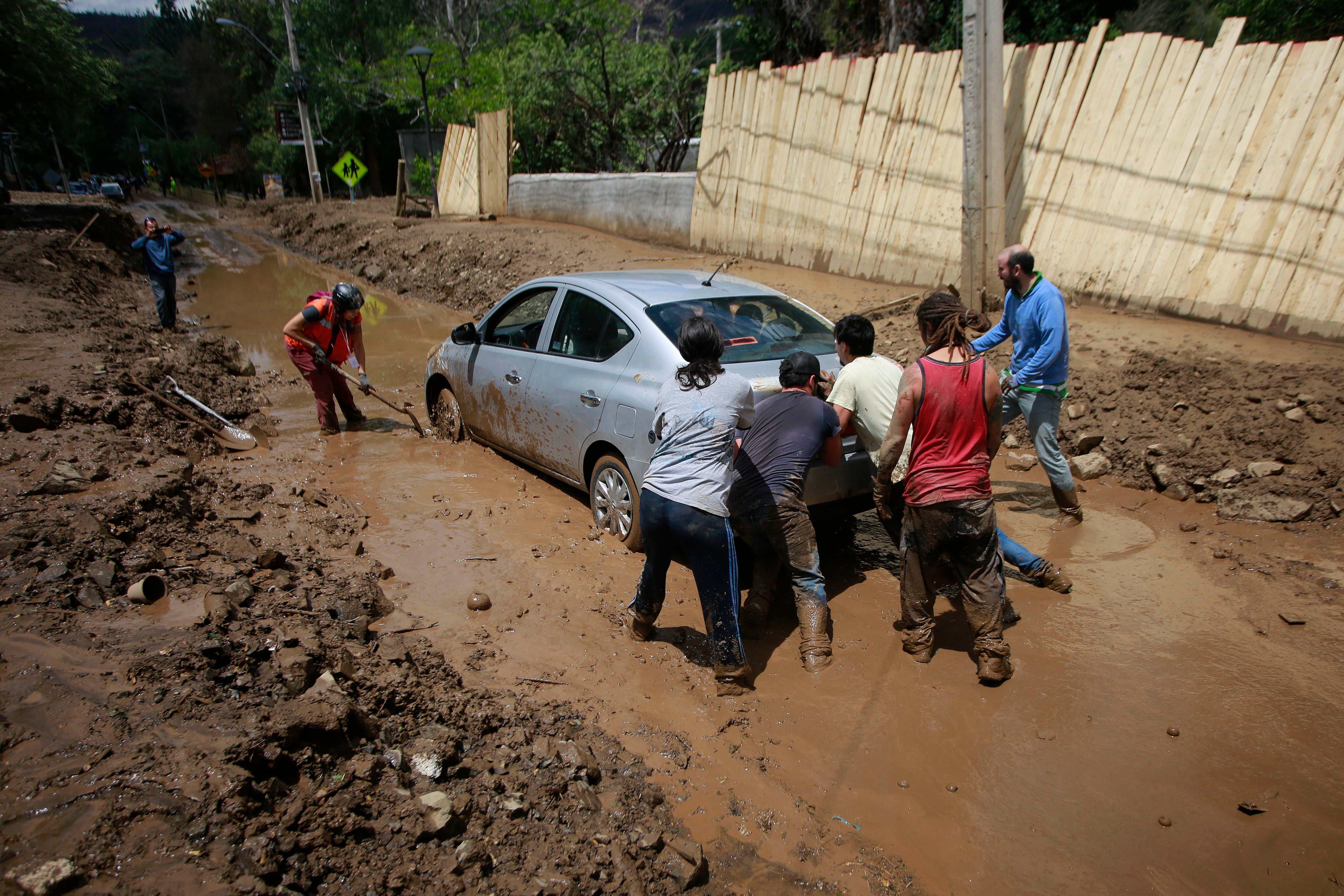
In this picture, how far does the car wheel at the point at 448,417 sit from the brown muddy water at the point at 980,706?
149cm

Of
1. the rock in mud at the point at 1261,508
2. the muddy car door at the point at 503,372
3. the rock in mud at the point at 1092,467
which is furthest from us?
the rock in mud at the point at 1092,467

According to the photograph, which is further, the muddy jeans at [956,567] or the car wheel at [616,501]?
the car wheel at [616,501]

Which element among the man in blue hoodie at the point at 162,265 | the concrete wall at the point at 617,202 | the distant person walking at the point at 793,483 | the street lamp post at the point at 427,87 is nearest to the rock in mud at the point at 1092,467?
the distant person walking at the point at 793,483

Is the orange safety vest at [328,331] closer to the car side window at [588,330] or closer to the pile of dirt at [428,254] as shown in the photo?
the car side window at [588,330]

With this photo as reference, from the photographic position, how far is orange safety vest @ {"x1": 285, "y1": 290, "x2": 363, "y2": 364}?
24.0ft

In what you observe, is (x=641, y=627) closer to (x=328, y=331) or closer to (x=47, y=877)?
(x=47, y=877)

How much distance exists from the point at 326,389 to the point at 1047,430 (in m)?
6.47

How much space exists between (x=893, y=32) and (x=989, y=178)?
26.0 feet

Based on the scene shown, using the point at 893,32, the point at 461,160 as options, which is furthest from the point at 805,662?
the point at 461,160

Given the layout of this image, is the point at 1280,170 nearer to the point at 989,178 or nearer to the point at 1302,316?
the point at 1302,316

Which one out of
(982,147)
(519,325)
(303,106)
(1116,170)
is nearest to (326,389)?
(519,325)

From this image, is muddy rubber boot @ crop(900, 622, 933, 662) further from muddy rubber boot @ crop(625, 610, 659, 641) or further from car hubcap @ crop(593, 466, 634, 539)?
car hubcap @ crop(593, 466, 634, 539)

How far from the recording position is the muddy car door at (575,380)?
489 centimetres

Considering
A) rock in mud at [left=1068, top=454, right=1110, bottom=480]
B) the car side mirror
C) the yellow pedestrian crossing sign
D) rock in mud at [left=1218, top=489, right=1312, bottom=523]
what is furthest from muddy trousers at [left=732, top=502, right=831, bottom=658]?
the yellow pedestrian crossing sign
